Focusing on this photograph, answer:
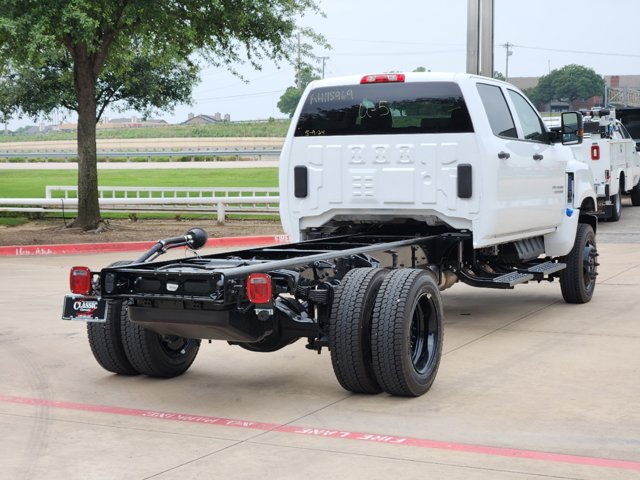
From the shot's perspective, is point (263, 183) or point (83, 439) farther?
point (263, 183)

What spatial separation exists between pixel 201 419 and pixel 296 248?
2.28 metres

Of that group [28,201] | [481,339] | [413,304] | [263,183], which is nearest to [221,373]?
[413,304]

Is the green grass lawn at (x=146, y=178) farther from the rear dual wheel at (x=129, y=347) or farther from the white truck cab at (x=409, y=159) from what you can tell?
the rear dual wheel at (x=129, y=347)

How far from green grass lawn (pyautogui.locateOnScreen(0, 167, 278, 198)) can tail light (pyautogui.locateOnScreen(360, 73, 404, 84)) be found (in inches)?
1079

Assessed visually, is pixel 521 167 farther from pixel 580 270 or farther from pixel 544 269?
pixel 580 270

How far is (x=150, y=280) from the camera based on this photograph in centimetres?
687

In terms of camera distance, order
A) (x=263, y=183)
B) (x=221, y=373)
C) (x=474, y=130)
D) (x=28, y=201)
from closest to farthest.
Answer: (x=221, y=373) < (x=474, y=130) < (x=28, y=201) < (x=263, y=183)

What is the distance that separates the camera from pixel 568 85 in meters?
170

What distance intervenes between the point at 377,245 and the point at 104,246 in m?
11.0

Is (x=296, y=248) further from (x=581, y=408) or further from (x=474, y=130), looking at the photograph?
(x=581, y=408)

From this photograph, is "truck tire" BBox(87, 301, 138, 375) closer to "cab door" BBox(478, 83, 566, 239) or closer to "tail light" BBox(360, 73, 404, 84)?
"tail light" BBox(360, 73, 404, 84)

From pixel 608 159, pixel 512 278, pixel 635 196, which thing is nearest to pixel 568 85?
pixel 635 196

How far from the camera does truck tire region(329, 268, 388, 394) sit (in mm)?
6910

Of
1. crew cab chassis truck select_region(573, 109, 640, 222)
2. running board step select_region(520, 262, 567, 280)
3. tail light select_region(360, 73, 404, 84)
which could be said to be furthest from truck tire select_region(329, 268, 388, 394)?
crew cab chassis truck select_region(573, 109, 640, 222)
